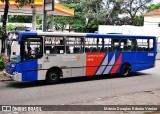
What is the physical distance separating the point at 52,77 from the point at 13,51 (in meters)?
2.27

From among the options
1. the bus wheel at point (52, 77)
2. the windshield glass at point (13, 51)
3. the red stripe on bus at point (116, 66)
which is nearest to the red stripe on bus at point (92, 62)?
the red stripe on bus at point (116, 66)

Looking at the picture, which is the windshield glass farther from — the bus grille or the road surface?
the road surface

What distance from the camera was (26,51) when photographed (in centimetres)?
1501

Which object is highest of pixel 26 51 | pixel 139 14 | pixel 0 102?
pixel 139 14

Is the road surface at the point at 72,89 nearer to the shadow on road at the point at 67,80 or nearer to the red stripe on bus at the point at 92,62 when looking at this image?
the shadow on road at the point at 67,80

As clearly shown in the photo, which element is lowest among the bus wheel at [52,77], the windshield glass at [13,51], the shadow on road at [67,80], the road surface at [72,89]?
the road surface at [72,89]

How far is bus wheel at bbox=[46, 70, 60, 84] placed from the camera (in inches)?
629

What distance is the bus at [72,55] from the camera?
1505cm

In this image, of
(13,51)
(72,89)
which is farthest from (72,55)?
(13,51)

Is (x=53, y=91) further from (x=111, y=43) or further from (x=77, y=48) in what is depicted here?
(x=111, y=43)

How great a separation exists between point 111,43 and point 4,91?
705 cm

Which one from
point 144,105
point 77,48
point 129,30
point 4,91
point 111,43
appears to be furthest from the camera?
point 129,30

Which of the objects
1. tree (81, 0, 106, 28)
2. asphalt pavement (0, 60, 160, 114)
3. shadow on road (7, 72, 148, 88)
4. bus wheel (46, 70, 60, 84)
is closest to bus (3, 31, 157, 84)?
bus wheel (46, 70, 60, 84)

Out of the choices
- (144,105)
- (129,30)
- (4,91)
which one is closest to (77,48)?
(4,91)
